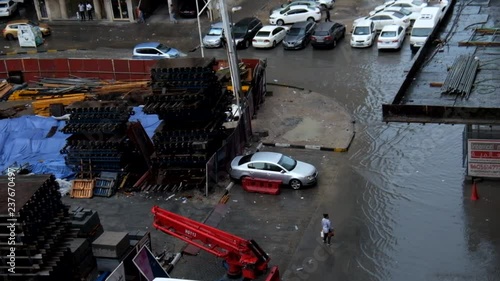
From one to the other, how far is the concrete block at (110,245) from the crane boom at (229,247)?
64.4 inches

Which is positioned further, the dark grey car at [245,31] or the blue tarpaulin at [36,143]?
the dark grey car at [245,31]

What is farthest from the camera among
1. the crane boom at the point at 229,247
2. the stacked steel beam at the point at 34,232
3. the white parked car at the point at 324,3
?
the white parked car at the point at 324,3

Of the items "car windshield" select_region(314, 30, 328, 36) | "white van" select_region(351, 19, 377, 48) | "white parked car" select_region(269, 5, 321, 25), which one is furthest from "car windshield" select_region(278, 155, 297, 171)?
"white parked car" select_region(269, 5, 321, 25)

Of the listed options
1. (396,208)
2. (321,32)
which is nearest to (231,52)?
(396,208)

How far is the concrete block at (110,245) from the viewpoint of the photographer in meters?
17.8

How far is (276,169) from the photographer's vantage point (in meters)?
23.8

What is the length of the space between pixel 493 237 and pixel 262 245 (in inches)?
280

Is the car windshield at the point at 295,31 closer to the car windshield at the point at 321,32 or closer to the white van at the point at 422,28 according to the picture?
the car windshield at the point at 321,32

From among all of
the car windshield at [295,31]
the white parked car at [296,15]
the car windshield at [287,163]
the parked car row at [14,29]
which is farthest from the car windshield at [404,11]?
the parked car row at [14,29]

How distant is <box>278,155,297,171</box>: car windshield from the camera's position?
23.9 m

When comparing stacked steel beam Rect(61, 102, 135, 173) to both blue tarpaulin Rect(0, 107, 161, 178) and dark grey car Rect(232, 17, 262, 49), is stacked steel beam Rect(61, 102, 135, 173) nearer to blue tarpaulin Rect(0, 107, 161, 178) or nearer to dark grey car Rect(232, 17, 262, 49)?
blue tarpaulin Rect(0, 107, 161, 178)

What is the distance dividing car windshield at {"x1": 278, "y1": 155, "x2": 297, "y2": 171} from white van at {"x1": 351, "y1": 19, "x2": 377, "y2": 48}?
15.8 metres

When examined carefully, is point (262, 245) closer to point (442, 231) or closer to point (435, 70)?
point (442, 231)

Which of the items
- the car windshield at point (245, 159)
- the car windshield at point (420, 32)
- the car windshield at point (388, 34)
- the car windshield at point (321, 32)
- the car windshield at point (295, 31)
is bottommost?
the car windshield at point (245, 159)
